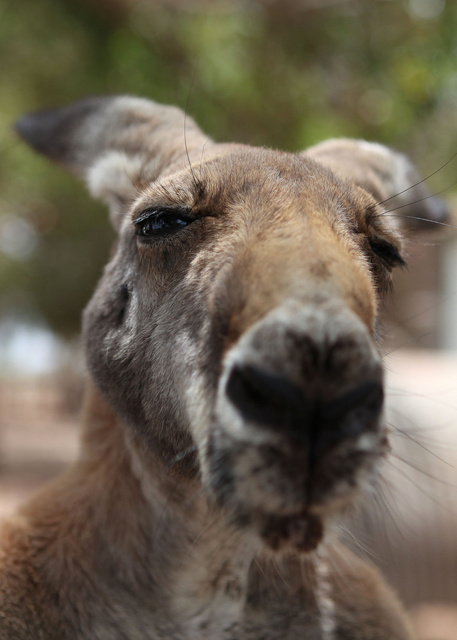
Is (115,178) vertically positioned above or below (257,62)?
below

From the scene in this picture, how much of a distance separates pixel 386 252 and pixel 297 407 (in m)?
1.43

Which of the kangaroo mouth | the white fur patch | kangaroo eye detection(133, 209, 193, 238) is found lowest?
the kangaroo mouth

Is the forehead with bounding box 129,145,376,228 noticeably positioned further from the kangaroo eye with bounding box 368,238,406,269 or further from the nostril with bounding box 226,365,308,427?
the nostril with bounding box 226,365,308,427

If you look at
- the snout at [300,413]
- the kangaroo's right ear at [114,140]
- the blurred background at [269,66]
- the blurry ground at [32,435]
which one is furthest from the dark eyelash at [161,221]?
the blurred background at [269,66]

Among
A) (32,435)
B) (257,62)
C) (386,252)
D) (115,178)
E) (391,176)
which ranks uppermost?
(257,62)

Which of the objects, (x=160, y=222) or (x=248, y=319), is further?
(x=160, y=222)

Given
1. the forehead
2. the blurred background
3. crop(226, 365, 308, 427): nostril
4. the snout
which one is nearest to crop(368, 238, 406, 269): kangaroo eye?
the forehead

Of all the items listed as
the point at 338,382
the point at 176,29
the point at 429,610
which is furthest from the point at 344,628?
the point at 176,29

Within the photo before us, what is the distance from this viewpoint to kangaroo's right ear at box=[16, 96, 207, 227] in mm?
3793

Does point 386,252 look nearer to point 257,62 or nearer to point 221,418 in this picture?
point 221,418

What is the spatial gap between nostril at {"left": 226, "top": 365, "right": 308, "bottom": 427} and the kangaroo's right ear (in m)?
1.85

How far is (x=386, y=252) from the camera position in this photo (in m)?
3.16

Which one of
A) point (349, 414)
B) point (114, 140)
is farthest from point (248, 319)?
point (114, 140)

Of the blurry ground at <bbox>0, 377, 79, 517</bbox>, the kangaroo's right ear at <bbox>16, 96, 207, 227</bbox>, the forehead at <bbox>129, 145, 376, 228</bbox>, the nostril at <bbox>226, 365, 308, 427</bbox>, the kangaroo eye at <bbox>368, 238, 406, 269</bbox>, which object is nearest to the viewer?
the nostril at <bbox>226, 365, 308, 427</bbox>
